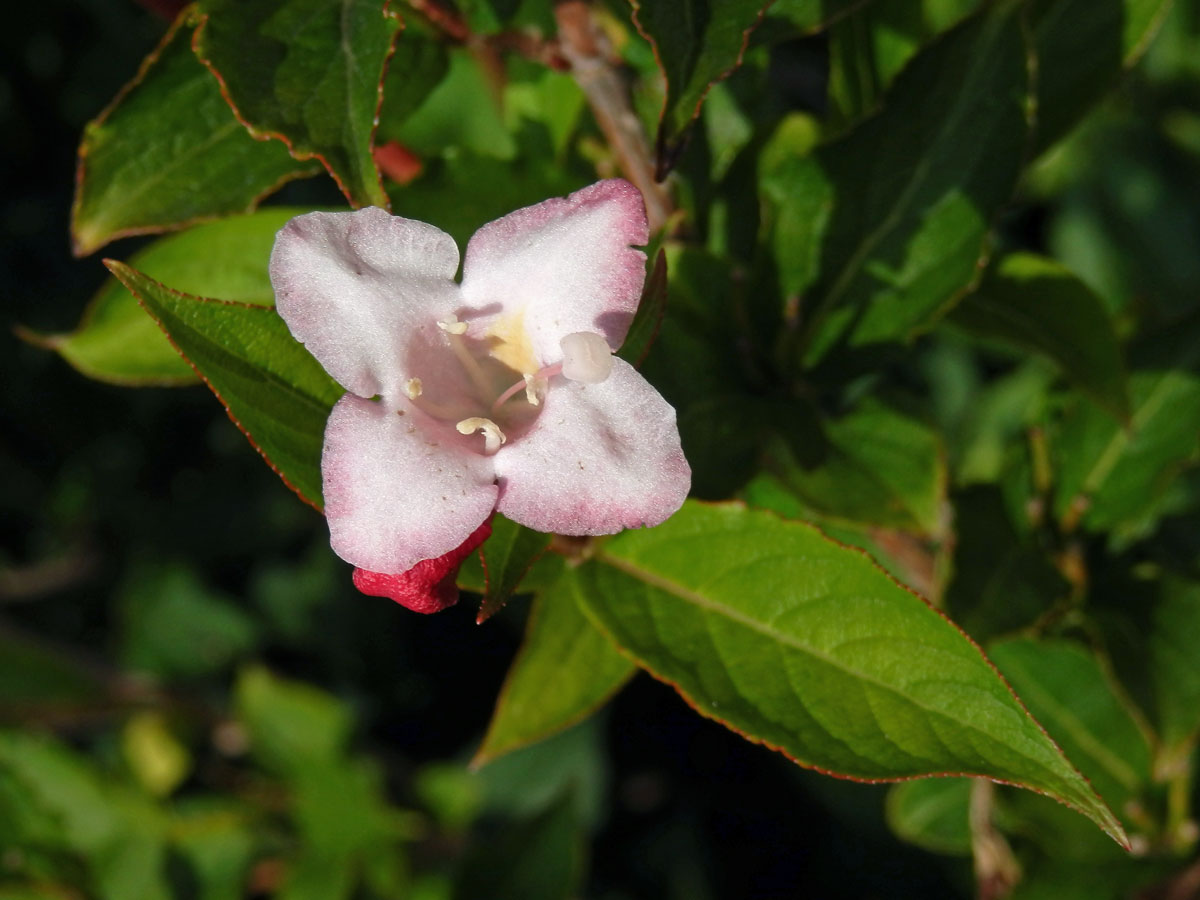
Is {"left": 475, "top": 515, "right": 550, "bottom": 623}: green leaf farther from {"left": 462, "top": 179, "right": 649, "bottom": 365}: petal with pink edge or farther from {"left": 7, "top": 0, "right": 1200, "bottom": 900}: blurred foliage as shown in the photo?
{"left": 462, "top": 179, "right": 649, "bottom": 365}: petal with pink edge

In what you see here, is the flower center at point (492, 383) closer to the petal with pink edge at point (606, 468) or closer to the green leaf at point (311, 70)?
the petal with pink edge at point (606, 468)

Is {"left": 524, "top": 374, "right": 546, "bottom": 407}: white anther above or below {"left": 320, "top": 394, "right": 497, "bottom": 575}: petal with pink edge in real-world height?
below

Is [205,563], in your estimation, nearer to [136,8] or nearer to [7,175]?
[7,175]

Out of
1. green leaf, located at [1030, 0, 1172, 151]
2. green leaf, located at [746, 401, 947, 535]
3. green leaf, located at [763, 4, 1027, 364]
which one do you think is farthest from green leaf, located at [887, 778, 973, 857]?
green leaf, located at [1030, 0, 1172, 151]

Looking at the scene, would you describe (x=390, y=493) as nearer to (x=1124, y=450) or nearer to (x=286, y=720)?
(x=1124, y=450)

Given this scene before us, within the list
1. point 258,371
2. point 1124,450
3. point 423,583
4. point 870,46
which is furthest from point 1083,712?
point 258,371

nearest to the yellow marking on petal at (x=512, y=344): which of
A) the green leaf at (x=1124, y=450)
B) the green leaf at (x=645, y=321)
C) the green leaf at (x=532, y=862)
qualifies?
the green leaf at (x=645, y=321)
